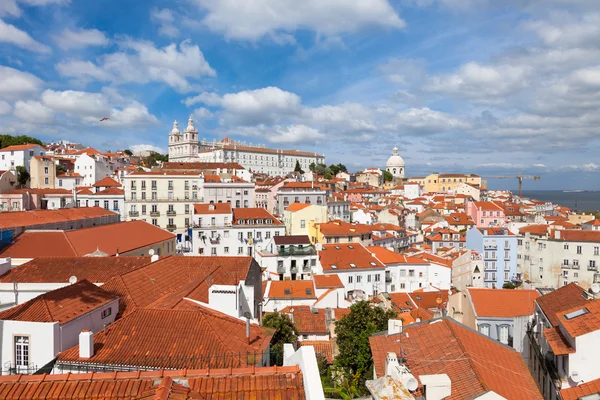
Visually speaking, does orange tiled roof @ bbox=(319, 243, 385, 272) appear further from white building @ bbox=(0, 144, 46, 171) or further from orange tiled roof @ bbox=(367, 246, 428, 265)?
white building @ bbox=(0, 144, 46, 171)

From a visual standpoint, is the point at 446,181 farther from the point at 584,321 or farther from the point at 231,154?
the point at 584,321

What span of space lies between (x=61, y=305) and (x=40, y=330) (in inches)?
40.8

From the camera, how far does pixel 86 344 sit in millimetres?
8695

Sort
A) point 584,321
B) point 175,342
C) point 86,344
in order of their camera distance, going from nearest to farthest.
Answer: point 86,344 → point 175,342 → point 584,321

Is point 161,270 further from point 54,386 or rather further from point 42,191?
point 42,191

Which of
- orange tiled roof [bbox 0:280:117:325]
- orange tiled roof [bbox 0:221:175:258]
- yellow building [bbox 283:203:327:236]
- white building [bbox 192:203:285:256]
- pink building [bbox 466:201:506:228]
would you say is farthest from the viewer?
pink building [bbox 466:201:506:228]

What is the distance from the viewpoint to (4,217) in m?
29.5

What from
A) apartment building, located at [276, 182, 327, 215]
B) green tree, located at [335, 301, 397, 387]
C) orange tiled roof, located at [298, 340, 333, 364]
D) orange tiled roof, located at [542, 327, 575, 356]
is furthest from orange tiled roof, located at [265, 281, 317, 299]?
apartment building, located at [276, 182, 327, 215]

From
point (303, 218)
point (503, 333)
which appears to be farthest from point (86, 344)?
point (303, 218)

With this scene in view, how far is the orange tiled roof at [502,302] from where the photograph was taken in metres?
19.2

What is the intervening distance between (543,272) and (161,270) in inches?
1716

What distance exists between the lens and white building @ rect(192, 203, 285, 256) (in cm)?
4628

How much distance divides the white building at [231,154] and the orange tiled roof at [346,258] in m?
88.7

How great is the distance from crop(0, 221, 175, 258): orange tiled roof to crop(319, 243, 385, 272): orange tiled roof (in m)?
14.7
